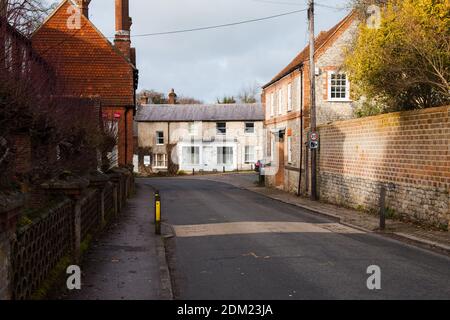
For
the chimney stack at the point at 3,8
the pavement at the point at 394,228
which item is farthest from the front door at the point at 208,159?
the chimney stack at the point at 3,8

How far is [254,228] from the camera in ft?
46.1

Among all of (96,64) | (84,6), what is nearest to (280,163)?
(96,64)

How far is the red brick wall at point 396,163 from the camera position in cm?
1370

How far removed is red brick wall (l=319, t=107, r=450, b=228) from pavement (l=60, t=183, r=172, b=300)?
7447 millimetres

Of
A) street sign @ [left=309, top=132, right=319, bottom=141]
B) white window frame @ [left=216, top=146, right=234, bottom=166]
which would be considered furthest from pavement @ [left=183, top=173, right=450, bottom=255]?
white window frame @ [left=216, top=146, right=234, bottom=166]

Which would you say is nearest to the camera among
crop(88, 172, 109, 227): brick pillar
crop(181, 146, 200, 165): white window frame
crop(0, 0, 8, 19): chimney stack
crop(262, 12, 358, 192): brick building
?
crop(0, 0, 8, 19): chimney stack

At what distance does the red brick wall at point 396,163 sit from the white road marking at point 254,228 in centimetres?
214

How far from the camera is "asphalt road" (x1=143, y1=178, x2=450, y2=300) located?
747 cm

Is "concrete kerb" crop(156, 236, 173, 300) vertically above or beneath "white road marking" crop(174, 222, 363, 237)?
above

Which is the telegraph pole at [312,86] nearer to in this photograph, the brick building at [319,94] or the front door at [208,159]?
the brick building at [319,94]

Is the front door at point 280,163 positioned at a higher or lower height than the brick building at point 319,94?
lower

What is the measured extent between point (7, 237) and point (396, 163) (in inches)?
535

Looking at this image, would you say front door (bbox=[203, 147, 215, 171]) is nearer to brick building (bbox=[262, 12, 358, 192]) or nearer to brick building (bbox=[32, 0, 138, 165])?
brick building (bbox=[32, 0, 138, 165])

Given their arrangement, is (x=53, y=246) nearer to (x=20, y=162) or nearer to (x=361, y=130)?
(x=20, y=162)
